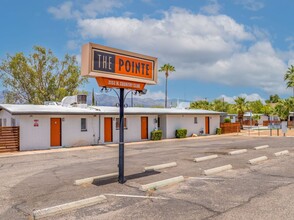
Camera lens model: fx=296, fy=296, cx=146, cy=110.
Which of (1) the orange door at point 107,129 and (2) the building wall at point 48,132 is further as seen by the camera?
(1) the orange door at point 107,129

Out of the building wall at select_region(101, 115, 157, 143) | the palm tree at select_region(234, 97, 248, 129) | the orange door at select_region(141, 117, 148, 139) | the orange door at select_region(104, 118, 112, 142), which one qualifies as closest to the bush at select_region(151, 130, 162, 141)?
the orange door at select_region(141, 117, 148, 139)

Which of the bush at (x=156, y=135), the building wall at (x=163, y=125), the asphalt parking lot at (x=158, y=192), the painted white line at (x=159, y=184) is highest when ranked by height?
the building wall at (x=163, y=125)

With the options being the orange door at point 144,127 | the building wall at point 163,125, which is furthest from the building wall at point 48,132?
the building wall at point 163,125

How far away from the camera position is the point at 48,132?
21.9 m

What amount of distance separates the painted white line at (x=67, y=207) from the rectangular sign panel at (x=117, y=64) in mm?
3927

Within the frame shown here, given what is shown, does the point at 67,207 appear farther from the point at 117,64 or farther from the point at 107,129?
the point at 107,129

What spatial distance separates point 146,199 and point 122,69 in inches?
182

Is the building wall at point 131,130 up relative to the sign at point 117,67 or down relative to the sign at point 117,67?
down

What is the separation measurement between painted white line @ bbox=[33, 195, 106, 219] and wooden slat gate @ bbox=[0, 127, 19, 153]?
1418 centimetres

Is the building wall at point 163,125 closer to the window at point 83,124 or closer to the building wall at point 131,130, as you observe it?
the building wall at point 131,130

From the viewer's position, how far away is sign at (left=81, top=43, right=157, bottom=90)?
382 inches

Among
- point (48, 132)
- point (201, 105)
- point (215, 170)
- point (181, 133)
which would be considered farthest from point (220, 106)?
point (215, 170)

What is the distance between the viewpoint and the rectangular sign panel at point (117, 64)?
9.66 metres

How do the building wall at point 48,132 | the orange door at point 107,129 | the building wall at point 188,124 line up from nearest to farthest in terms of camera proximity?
the building wall at point 48,132
the orange door at point 107,129
the building wall at point 188,124
